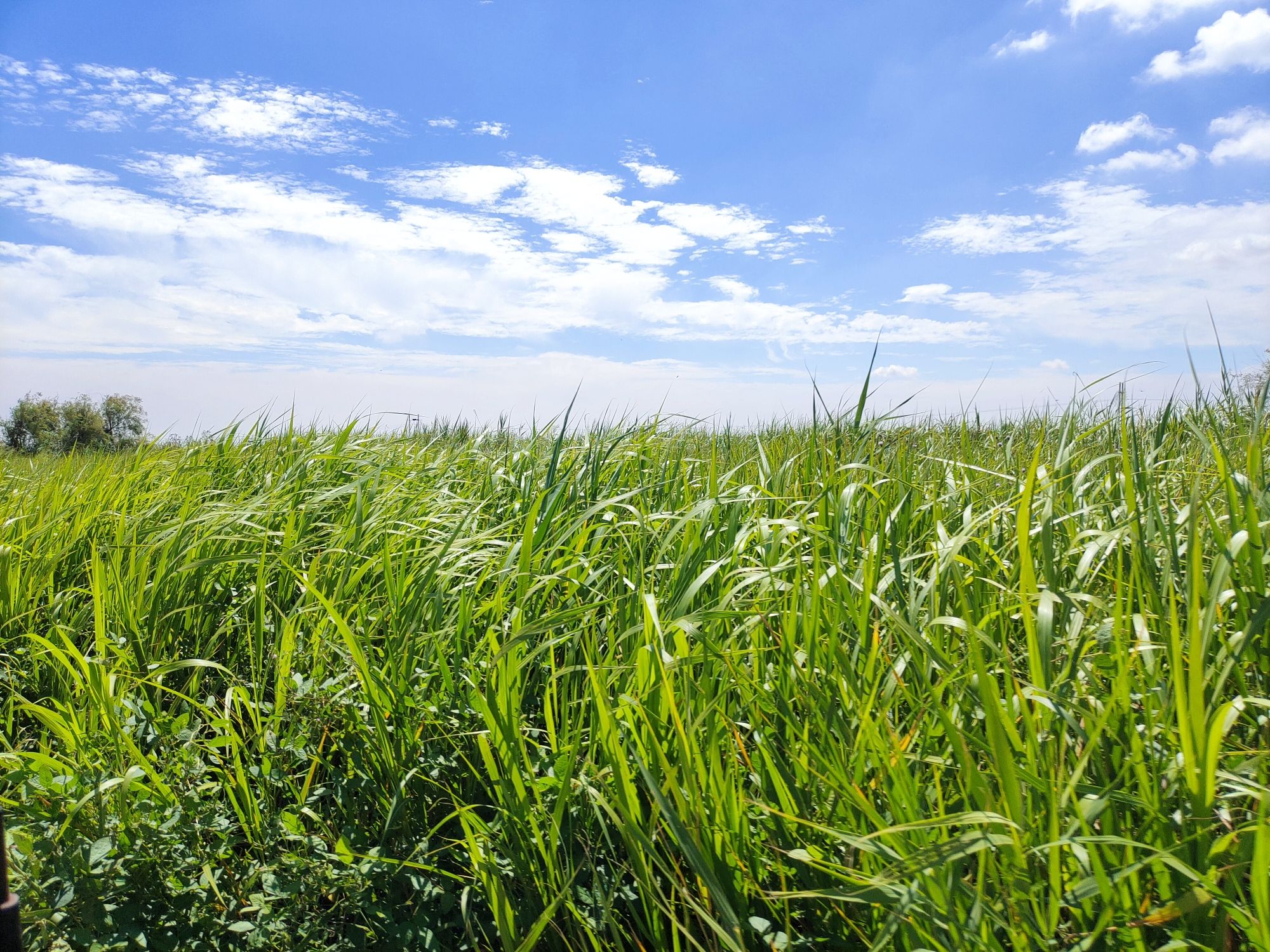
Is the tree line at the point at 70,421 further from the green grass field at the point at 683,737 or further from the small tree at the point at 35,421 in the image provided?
the green grass field at the point at 683,737

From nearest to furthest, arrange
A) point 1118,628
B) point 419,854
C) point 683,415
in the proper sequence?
point 1118,628, point 419,854, point 683,415

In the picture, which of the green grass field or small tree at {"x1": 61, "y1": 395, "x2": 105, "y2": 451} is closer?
the green grass field

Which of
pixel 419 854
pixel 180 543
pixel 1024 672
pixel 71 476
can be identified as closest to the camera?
pixel 419 854

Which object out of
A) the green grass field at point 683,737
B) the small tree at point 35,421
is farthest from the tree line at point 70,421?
the green grass field at point 683,737

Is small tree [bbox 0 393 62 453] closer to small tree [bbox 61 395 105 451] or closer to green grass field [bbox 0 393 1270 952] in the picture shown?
small tree [bbox 61 395 105 451]

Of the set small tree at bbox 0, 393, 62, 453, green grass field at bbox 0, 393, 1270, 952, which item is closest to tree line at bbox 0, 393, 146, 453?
small tree at bbox 0, 393, 62, 453

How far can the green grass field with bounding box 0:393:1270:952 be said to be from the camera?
1196mm

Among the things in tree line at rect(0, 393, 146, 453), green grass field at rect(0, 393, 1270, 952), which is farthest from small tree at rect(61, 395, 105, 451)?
green grass field at rect(0, 393, 1270, 952)

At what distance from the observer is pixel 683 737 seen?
1350 millimetres

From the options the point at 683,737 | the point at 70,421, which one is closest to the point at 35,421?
the point at 70,421

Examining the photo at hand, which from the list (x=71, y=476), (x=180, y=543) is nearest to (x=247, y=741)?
(x=180, y=543)

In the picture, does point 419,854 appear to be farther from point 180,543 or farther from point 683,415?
point 683,415

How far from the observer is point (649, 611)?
5.14 feet

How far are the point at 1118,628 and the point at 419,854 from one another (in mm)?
1454
